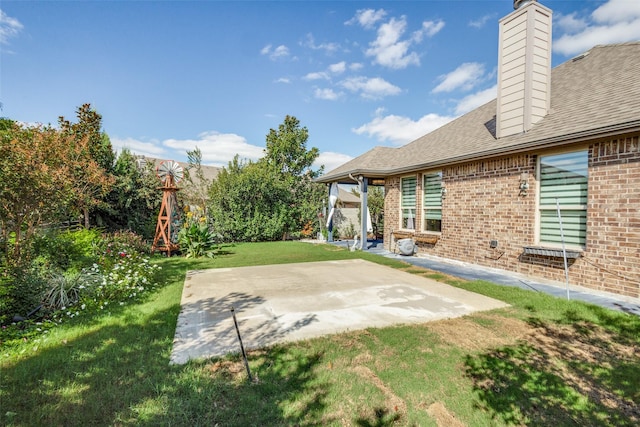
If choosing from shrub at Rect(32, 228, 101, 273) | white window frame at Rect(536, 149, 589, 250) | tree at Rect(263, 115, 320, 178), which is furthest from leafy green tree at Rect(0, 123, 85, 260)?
tree at Rect(263, 115, 320, 178)

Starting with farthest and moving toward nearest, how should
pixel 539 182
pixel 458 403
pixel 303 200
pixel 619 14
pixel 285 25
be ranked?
pixel 303 200 < pixel 285 25 < pixel 619 14 < pixel 539 182 < pixel 458 403

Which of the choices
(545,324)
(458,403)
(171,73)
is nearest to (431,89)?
(171,73)

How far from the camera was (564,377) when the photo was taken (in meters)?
2.85

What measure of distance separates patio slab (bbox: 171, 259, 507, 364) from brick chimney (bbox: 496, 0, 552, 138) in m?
4.68

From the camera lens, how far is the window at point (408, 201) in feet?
35.4

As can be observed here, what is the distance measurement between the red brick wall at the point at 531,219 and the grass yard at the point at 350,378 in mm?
1662

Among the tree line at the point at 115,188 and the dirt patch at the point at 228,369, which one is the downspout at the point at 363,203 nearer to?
the tree line at the point at 115,188

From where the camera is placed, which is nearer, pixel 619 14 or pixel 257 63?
pixel 619 14

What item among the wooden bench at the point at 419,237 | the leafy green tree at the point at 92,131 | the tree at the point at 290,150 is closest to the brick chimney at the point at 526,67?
the wooden bench at the point at 419,237

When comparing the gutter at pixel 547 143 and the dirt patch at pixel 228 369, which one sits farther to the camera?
the gutter at pixel 547 143

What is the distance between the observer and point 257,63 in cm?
1275

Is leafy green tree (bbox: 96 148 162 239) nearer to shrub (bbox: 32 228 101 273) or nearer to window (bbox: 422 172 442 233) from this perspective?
shrub (bbox: 32 228 101 273)

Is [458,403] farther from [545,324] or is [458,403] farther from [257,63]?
[257,63]

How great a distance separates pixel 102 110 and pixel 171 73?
3.29 m
